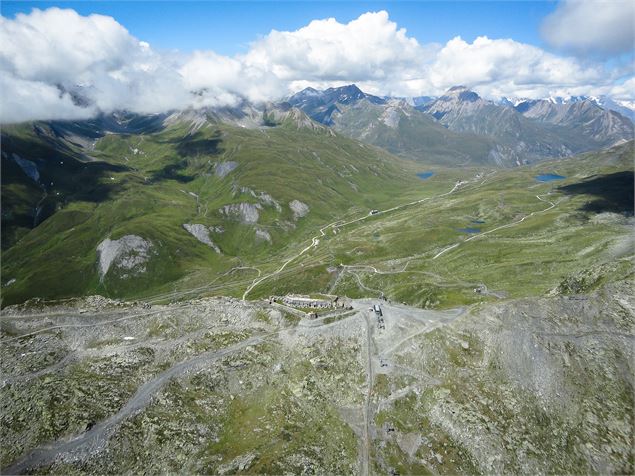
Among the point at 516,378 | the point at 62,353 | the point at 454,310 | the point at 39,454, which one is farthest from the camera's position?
the point at 454,310

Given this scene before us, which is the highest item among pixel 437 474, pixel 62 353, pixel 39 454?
pixel 62 353

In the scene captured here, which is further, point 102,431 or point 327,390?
point 327,390

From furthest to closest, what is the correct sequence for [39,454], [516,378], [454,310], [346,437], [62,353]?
[454,310] < [62,353] < [516,378] < [346,437] < [39,454]

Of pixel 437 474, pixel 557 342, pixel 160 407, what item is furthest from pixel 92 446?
pixel 557 342

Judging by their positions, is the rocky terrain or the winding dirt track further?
the rocky terrain

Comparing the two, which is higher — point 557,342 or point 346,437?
point 557,342

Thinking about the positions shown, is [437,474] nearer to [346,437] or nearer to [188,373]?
[346,437]

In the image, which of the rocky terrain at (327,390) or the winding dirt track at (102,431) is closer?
the winding dirt track at (102,431)

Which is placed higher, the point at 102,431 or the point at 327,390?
the point at 102,431
